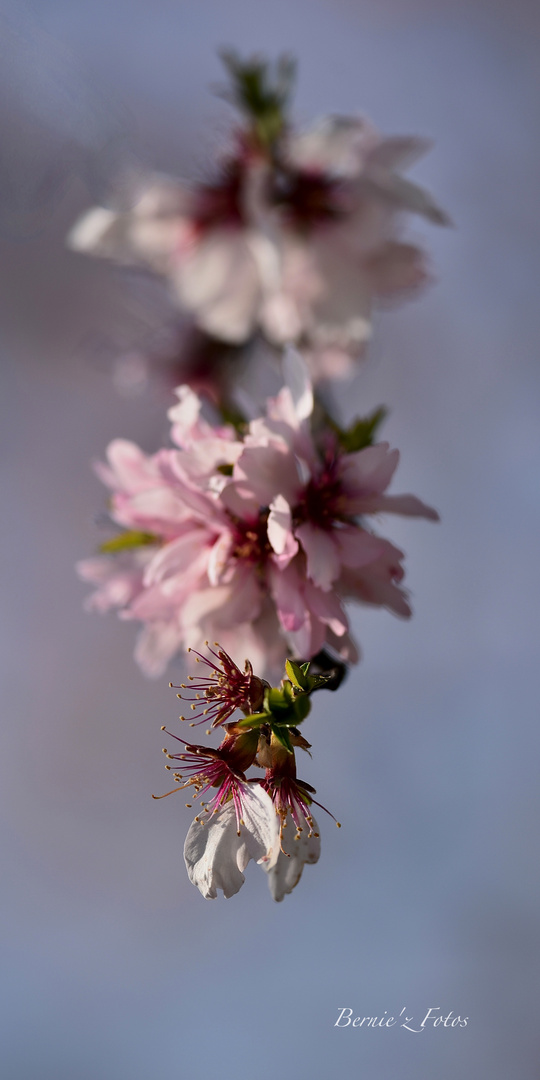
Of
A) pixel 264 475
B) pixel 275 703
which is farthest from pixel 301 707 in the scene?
pixel 264 475

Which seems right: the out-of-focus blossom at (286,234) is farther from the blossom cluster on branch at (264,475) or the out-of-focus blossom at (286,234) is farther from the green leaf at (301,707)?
the green leaf at (301,707)

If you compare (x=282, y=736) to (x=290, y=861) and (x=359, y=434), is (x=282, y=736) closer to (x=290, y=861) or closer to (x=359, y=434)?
(x=290, y=861)

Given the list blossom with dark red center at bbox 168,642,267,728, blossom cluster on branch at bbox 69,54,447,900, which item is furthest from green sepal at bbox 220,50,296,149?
blossom with dark red center at bbox 168,642,267,728

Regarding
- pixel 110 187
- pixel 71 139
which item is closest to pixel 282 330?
pixel 110 187

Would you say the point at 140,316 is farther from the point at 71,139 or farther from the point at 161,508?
the point at 161,508

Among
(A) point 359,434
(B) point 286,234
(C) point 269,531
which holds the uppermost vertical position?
(B) point 286,234

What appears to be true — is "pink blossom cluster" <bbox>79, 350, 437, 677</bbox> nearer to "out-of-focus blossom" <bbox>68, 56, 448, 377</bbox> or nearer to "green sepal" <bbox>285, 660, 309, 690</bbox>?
"green sepal" <bbox>285, 660, 309, 690</bbox>

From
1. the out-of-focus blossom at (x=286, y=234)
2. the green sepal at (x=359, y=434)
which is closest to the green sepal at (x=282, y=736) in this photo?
the green sepal at (x=359, y=434)
